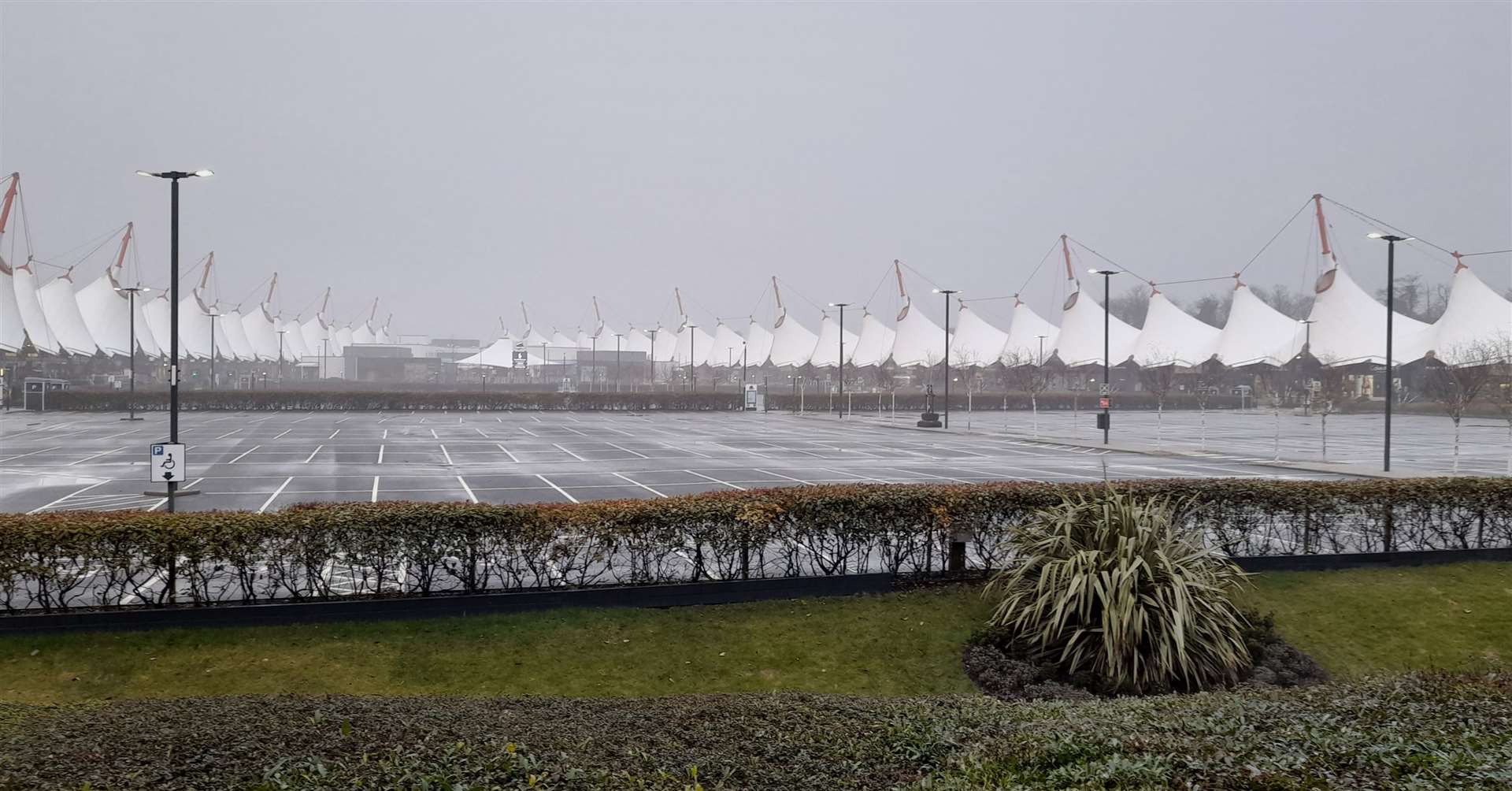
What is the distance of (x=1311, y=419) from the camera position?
62500 mm

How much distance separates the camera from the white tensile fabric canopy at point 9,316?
66.1 m

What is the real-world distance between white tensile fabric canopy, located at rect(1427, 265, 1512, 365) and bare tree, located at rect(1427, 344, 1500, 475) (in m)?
0.05

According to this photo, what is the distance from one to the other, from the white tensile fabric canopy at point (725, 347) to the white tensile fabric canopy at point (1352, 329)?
67468 mm

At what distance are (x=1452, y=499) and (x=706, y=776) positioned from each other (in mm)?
12104

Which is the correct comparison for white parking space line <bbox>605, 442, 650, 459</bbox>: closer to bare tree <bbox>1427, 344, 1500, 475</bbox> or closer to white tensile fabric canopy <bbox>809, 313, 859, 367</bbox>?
bare tree <bbox>1427, 344, 1500, 475</bbox>

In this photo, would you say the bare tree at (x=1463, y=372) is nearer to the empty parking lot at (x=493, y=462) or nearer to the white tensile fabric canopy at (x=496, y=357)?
the empty parking lot at (x=493, y=462)

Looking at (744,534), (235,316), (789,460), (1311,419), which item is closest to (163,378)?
(235,316)

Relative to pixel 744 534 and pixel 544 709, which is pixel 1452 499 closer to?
pixel 744 534

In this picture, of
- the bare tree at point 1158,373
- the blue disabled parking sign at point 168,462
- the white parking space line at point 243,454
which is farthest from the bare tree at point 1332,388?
the blue disabled parking sign at point 168,462

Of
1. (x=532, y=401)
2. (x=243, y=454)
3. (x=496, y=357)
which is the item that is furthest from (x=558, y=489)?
(x=496, y=357)

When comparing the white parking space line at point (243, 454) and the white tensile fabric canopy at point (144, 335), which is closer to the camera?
the white parking space line at point (243, 454)

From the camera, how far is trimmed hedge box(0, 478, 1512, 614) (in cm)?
948

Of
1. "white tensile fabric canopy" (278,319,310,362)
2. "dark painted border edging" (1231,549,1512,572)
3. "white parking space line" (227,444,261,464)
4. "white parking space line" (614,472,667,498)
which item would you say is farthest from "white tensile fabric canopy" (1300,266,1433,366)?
"white tensile fabric canopy" (278,319,310,362)

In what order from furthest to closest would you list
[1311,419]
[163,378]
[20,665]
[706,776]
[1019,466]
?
[163,378] < [1311,419] < [1019,466] < [20,665] < [706,776]
